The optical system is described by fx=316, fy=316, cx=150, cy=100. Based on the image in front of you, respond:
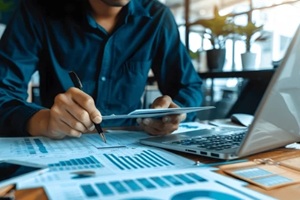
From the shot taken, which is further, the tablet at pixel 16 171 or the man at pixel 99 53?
the man at pixel 99 53

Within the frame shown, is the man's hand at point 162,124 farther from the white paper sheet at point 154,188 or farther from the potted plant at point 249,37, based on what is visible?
the potted plant at point 249,37

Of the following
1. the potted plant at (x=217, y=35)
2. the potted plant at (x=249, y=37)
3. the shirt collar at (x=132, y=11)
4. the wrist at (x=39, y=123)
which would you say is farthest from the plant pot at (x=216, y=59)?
the wrist at (x=39, y=123)

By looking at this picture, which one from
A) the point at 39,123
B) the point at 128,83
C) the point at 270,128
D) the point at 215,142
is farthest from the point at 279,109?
the point at 128,83

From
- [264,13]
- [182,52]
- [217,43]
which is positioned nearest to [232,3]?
[264,13]

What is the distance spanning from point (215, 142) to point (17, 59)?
24.6 inches

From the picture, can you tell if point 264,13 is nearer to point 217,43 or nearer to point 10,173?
point 217,43

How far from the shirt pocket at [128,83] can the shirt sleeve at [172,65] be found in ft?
0.29

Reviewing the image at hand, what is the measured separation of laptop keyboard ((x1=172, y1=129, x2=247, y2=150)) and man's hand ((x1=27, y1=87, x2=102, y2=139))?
0.17m

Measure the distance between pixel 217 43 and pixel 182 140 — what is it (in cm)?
137

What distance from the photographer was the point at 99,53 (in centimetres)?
101

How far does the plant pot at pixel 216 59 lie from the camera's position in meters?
1.86

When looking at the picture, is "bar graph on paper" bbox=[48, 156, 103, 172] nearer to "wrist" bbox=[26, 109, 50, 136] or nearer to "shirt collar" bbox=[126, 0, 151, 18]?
"wrist" bbox=[26, 109, 50, 136]

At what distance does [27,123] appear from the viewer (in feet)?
2.26

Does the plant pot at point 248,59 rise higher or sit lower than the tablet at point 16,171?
higher
